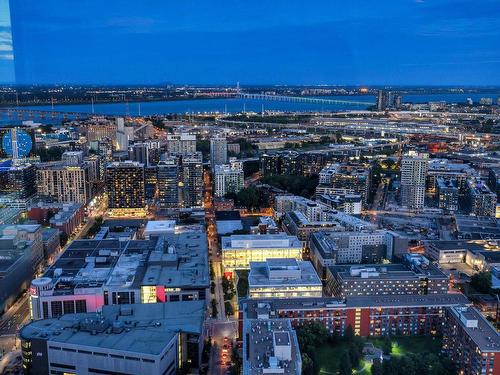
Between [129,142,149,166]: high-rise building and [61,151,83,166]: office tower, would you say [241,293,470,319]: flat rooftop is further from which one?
[129,142,149,166]: high-rise building

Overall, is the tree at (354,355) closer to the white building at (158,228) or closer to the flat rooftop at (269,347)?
the flat rooftop at (269,347)

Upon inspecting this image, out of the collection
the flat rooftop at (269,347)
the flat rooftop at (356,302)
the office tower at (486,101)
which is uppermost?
the office tower at (486,101)

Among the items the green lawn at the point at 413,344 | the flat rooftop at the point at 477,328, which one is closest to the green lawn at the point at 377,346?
the green lawn at the point at 413,344

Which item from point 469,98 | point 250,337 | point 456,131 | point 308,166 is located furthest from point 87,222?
point 469,98

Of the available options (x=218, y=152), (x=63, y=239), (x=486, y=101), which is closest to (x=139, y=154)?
(x=218, y=152)

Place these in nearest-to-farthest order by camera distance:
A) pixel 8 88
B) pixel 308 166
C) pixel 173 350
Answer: pixel 173 350 → pixel 8 88 → pixel 308 166

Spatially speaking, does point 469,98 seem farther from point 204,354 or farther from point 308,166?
point 204,354
